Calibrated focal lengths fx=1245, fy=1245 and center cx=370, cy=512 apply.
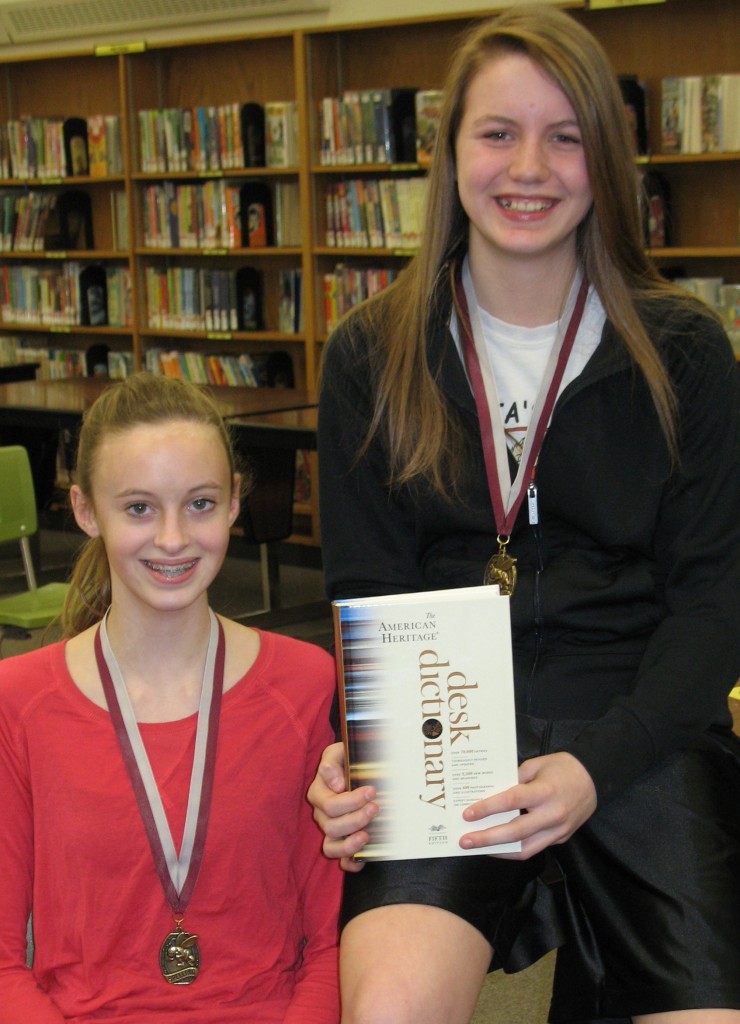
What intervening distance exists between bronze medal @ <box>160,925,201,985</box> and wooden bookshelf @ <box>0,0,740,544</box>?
4285mm

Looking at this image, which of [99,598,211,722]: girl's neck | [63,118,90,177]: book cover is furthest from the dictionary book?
[63,118,90,177]: book cover

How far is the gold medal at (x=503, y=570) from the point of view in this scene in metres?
1.61

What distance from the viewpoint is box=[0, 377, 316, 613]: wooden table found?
14.6 feet

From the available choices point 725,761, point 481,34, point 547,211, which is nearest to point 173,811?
point 725,761

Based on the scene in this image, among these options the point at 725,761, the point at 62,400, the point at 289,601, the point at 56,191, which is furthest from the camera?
the point at 56,191

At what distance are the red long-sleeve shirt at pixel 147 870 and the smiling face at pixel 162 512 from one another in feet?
0.51

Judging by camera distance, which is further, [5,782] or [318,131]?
[318,131]

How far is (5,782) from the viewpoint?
1.55 meters

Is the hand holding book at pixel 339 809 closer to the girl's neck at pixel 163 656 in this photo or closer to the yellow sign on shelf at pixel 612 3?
the girl's neck at pixel 163 656

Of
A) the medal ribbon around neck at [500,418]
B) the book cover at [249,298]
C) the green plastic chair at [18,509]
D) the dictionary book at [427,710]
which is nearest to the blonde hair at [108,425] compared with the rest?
the medal ribbon around neck at [500,418]

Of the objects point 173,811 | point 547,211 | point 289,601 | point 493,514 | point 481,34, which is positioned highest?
point 481,34

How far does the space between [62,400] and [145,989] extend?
3894 mm

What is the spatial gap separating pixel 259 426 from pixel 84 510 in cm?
274

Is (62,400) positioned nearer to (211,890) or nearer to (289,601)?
(289,601)
